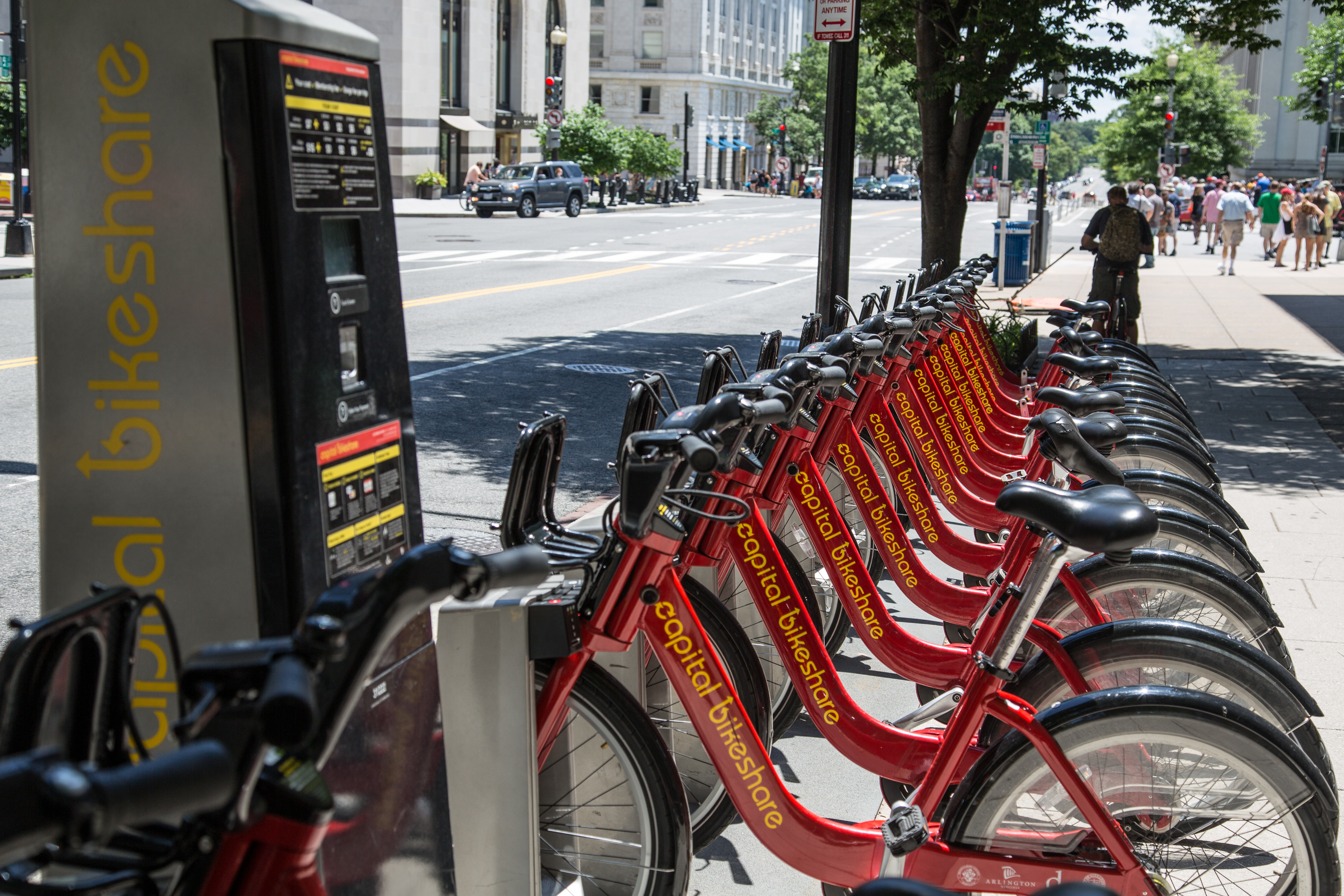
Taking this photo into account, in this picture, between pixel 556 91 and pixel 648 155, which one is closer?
pixel 556 91

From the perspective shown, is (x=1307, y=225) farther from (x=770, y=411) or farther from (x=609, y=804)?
(x=609, y=804)

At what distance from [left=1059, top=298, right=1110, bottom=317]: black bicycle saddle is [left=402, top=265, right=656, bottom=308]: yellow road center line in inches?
397

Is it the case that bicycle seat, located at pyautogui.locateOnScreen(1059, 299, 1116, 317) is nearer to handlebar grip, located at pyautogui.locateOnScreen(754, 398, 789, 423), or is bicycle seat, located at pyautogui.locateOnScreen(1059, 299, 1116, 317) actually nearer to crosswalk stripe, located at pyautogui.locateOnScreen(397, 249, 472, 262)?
handlebar grip, located at pyautogui.locateOnScreen(754, 398, 789, 423)

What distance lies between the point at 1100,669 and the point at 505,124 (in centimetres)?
5667

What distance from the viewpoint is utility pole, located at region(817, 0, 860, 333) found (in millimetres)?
8406

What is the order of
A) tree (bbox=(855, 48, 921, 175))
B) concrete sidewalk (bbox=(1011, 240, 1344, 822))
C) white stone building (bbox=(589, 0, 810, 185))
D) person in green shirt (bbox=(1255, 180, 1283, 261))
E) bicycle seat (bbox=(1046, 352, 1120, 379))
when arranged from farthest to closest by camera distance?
tree (bbox=(855, 48, 921, 175)) → white stone building (bbox=(589, 0, 810, 185)) → person in green shirt (bbox=(1255, 180, 1283, 261)) → concrete sidewalk (bbox=(1011, 240, 1344, 822)) → bicycle seat (bbox=(1046, 352, 1120, 379))

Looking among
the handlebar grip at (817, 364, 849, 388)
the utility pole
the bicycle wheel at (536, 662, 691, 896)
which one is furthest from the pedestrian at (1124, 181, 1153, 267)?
the bicycle wheel at (536, 662, 691, 896)

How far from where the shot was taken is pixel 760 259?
28.4 m

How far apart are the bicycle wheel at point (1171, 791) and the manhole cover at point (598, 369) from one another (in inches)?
372

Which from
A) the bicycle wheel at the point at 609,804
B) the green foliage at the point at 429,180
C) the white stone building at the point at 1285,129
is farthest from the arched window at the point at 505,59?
the bicycle wheel at the point at 609,804

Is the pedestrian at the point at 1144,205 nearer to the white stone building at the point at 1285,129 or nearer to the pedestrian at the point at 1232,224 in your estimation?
the pedestrian at the point at 1232,224

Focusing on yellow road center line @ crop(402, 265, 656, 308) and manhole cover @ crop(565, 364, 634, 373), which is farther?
yellow road center line @ crop(402, 265, 656, 308)

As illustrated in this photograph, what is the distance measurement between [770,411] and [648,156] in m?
53.8

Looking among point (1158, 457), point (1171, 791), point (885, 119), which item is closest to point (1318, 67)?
point (885, 119)
